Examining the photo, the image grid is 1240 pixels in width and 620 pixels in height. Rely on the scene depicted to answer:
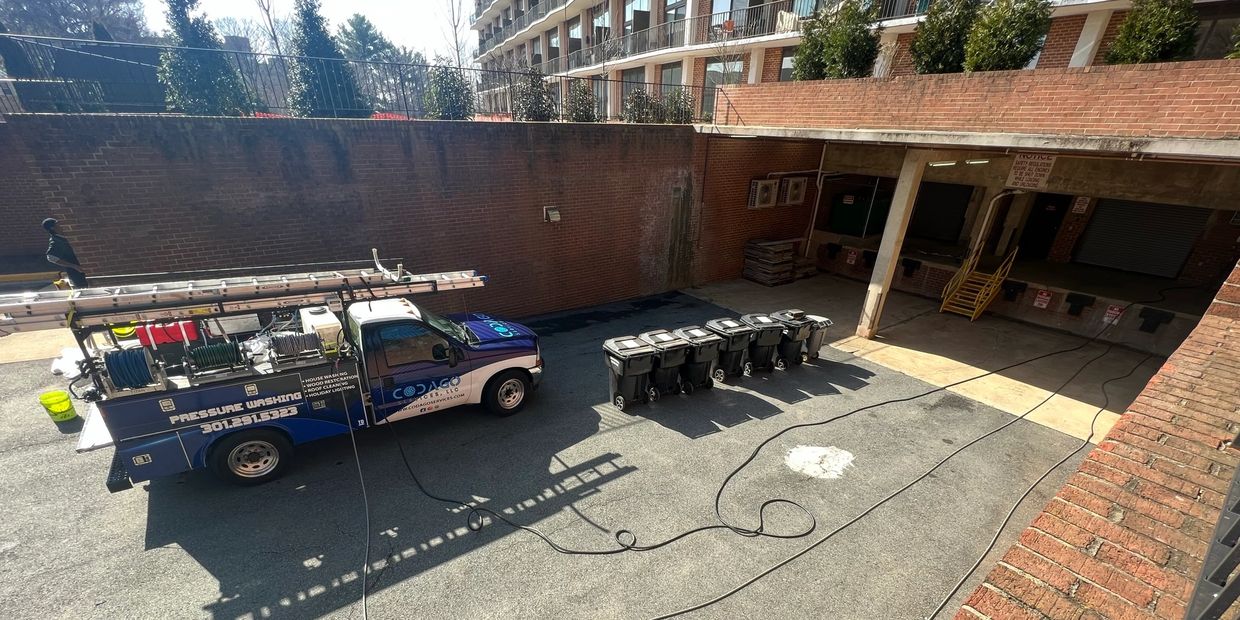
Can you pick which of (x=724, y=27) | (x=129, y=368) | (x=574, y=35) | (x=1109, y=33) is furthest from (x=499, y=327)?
(x=574, y=35)

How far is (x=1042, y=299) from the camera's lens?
1223cm

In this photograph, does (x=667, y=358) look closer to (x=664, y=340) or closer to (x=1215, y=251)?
(x=664, y=340)

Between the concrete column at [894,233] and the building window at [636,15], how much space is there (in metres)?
19.8

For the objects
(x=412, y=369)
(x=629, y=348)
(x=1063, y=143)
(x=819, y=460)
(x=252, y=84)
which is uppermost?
(x=252, y=84)

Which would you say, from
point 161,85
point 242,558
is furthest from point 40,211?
point 242,558

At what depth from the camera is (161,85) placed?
848cm

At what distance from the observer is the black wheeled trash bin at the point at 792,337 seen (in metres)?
9.30

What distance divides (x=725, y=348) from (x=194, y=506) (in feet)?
26.4

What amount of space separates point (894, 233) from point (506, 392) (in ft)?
29.8

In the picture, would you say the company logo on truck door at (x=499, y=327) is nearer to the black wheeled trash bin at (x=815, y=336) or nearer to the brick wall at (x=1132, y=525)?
the black wheeled trash bin at (x=815, y=336)

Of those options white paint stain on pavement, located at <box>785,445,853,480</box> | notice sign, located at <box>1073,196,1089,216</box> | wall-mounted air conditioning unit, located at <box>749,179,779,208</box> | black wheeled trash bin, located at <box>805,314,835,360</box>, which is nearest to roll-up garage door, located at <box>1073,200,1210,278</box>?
notice sign, located at <box>1073,196,1089,216</box>

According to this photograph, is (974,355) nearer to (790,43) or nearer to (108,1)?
Answer: (790,43)

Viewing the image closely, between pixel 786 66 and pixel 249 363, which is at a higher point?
pixel 786 66

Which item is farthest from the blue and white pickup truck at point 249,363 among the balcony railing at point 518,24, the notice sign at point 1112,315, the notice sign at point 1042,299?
the balcony railing at point 518,24
